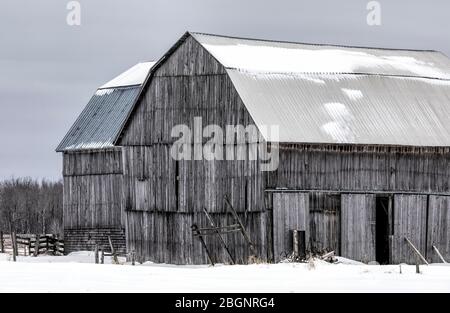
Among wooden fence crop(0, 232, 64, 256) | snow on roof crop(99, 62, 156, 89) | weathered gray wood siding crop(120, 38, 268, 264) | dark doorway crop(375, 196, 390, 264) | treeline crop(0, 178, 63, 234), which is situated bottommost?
treeline crop(0, 178, 63, 234)

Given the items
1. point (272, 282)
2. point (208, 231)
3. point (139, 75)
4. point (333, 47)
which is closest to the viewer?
point (272, 282)

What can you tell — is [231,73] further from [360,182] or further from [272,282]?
[272,282]

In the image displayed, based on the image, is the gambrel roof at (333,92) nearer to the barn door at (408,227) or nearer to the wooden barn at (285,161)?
the wooden barn at (285,161)

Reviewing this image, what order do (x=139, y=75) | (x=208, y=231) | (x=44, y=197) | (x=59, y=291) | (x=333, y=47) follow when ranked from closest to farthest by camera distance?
1. (x=59, y=291)
2. (x=208, y=231)
3. (x=333, y=47)
4. (x=139, y=75)
5. (x=44, y=197)

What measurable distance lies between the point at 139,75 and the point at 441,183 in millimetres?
20703

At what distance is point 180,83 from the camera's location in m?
48.5

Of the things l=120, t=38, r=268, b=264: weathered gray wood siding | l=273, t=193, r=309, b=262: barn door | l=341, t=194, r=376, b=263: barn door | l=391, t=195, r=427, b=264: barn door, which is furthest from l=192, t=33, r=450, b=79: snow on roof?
l=391, t=195, r=427, b=264: barn door

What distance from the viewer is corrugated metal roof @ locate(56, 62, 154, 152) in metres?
62.0

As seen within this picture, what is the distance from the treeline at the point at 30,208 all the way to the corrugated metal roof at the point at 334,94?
5540 cm

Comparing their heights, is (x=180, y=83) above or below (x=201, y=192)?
above

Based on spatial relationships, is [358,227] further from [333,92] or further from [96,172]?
[96,172]

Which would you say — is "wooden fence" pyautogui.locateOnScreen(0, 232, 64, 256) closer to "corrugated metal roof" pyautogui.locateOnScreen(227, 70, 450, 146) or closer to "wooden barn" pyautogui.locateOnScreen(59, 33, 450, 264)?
"wooden barn" pyautogui.locateOnScreen(59, 33, 450, 264)

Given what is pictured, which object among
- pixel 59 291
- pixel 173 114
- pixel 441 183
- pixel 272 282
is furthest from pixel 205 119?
pixel 59 291

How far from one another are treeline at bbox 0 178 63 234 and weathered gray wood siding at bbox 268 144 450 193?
58.8m
